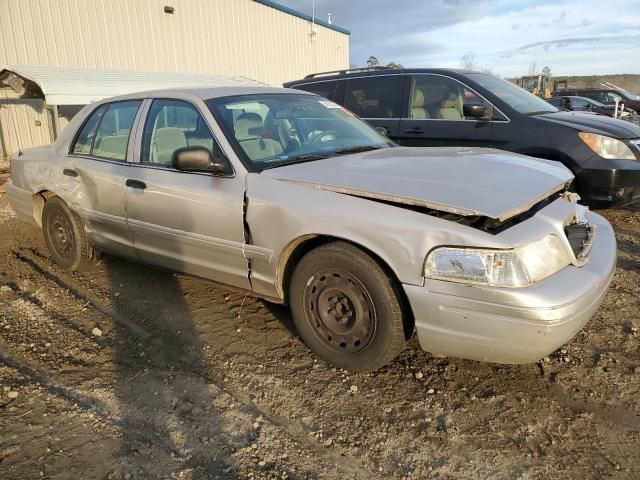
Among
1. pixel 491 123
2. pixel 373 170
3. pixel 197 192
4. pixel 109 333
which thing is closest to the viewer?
pixel 373 170

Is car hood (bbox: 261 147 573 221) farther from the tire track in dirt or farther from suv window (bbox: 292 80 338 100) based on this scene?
suv window (bbox: 292 80 338 100)

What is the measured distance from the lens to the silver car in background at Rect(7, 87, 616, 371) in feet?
8.33

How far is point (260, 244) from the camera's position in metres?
3.26

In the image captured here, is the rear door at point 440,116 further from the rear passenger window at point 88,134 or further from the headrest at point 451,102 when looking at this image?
the rear passenger window at point 88,134

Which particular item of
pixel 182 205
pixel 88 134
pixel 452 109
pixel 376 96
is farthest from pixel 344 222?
pixel 376 96

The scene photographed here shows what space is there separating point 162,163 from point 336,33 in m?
23.2

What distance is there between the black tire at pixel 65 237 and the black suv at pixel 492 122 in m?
3.11

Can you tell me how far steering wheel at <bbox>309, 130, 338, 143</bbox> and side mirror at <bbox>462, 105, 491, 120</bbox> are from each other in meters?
2.49

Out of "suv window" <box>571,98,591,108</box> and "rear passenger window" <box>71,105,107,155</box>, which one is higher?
"rear passenger window" <box>71,105,107,155</box>

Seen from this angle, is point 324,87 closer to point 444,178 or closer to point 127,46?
point 444,178

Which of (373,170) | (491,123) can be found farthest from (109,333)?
Result: (491,123)

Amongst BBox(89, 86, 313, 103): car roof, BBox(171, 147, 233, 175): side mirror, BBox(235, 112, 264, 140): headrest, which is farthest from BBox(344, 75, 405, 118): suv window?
BBox(171, 147, 233, 175): side mirror

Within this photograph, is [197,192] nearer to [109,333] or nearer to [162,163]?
[162,163]

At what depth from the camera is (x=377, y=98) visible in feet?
22.4
